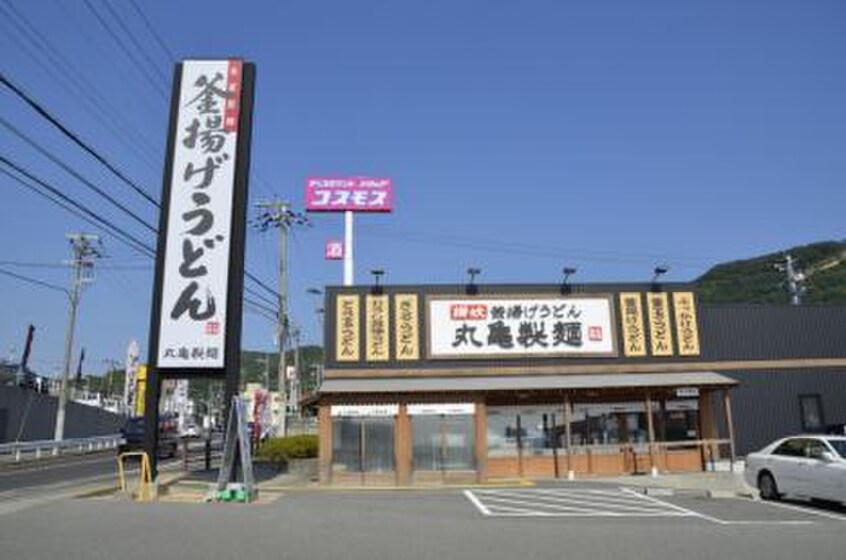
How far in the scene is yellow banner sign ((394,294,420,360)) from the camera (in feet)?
86.0

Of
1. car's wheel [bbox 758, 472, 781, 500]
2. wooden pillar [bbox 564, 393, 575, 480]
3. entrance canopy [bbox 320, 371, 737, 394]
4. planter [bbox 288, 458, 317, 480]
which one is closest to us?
→ car's wheel [bbox 758, 472, 781, 500]

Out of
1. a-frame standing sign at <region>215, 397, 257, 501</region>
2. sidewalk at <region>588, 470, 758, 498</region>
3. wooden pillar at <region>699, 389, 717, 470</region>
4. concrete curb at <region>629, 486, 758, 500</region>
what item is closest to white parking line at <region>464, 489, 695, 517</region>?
concrete curb at <region>629, 486, 758, 500</region>

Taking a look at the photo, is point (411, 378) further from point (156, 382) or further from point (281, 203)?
point (281, 203)

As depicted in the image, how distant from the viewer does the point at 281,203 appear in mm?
45938

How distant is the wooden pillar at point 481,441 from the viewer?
24688mm

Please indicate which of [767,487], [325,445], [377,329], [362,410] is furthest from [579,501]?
[377,329]

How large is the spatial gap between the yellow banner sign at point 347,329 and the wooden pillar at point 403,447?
2466 millimetres

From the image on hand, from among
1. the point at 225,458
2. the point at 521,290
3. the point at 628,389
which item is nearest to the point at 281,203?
the point at 521,290

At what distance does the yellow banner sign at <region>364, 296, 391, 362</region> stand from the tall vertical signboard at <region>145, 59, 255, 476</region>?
22.8 ft

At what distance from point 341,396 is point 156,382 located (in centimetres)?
669

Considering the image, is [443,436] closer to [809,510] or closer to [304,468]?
[304,468]

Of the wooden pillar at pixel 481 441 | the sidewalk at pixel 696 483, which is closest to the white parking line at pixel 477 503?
the wooden pillar at pixel 481 441

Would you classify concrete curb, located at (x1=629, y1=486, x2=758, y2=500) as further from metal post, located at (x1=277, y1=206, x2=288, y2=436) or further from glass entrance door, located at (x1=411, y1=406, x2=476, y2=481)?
metal post, located at (x1=277, y1=206, x2=288, y2=436)

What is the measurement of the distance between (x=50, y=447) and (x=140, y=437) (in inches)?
497
